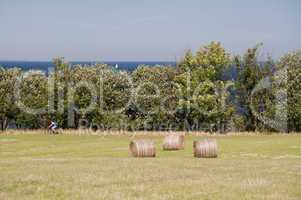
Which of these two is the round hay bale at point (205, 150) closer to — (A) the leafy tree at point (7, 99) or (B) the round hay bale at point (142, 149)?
(B) the round hay bale at point (142, 149)

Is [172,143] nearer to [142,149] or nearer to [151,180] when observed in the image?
[142,149]

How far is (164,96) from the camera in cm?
6581

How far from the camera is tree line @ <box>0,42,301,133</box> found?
63.7 m

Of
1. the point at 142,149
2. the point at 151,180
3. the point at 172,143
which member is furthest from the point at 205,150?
the point at 151,180

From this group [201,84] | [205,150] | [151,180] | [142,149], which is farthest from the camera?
[201,84]

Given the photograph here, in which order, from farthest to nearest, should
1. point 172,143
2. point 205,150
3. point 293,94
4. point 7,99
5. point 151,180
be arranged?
point 7,99 < point 293,94 < point 172,143 < point 205,150 < point 151,180

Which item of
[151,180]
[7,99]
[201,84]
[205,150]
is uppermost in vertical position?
[201,84]

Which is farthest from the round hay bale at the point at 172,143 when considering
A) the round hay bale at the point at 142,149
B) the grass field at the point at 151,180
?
the grass field at the point at 151,180

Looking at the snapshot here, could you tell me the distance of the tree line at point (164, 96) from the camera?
63656 millimetres

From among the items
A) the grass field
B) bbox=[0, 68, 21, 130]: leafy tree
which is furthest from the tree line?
the grass field

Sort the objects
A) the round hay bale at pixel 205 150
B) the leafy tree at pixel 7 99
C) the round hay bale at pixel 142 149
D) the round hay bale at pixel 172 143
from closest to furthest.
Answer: the round hay bale at pixel 205 150 < the round hay bale at pixel 142 149 < the round hay bale at pixel 172 143 < the leafy tree at pixel 7 99

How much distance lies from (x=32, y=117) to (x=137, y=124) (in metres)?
10.5

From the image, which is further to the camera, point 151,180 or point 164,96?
point 164,96

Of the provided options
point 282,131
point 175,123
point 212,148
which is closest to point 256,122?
point 282,131
